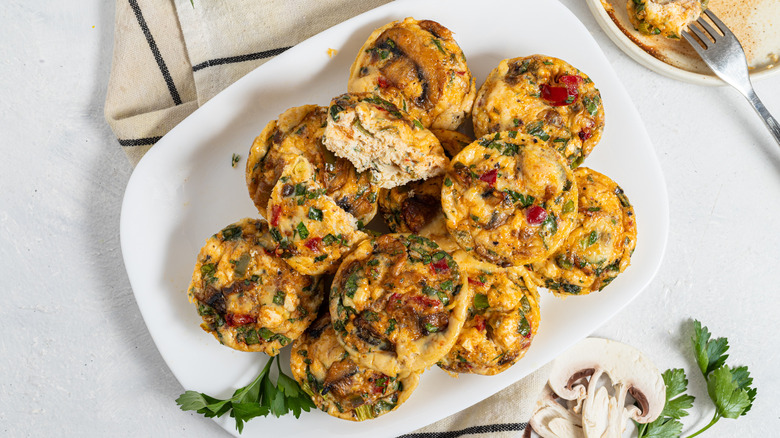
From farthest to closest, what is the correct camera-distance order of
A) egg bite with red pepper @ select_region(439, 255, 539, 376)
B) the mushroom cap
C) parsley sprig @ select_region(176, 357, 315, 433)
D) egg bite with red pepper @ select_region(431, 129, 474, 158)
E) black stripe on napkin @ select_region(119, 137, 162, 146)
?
the mushroom cap < black stripe on napkin @ select_region(119, 137, 162, 146) < parsley sprig @ select_region(176, 357, 315, 433) < egg bite with red pepper @ select_region(431, 129, 474, 158) < egg bite with red pepper @ select_region(439, 255, 539, 376)

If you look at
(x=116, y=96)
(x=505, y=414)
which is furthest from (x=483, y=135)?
(x=116, y=96)

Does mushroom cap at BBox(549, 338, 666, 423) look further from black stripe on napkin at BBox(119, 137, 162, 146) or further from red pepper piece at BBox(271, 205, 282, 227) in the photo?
black stripe on napkin at BBox(119, 137, 162, 146)

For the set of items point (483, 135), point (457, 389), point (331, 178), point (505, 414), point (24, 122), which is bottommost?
point (505, 414)

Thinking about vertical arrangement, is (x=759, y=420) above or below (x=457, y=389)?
below

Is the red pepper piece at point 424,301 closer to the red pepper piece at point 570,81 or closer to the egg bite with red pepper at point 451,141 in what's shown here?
the egg bite with red pepper at point 451,141

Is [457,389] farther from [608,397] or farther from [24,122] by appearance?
[24,122]

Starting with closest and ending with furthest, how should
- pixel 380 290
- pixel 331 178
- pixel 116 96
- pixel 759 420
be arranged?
pixel 380 290, pixel 331 178, pixel 116 96, pixel 759 420

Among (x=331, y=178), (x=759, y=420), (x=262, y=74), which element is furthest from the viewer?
(x=759, y=420)

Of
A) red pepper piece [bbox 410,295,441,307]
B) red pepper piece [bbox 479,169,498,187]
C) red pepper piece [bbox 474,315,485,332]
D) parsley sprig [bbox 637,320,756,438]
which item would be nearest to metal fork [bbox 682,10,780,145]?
parsley sprig [bbox 637,320,756,438]
